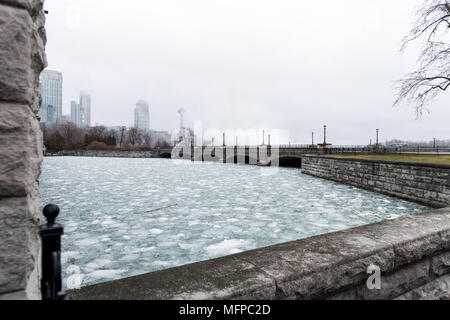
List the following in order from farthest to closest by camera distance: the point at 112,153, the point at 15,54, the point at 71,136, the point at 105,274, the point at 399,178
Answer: the point at 71,136
the point at 112,153
the point at 399,178
the point at 105,274
the point at 15,54

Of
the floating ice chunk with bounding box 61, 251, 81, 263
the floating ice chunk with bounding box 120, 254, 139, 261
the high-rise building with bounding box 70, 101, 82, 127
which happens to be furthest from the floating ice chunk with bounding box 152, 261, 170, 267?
the high-rise building with bounding box 70, 101, 82, 127

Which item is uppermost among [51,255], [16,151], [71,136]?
[71,136]

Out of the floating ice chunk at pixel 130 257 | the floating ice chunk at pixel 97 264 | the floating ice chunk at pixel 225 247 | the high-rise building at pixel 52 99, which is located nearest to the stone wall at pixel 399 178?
the floating ice chunk at pixel 225 247

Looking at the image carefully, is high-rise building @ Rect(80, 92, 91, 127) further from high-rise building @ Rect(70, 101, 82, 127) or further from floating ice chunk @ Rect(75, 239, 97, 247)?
floating ice chunk @ Rect(75, 239, 97, 247)

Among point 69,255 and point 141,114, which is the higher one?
point 141,114

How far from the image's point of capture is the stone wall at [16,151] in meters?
1.02

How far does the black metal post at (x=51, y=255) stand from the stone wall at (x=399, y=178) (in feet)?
38.4

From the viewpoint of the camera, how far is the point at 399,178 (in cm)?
1115

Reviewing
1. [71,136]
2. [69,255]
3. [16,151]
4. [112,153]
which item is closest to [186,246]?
[69,255]

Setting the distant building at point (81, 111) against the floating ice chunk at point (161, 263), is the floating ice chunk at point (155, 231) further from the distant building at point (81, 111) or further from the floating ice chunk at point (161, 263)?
the distant building at point (81, 111)

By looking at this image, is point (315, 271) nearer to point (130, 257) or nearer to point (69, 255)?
point (130, 257)

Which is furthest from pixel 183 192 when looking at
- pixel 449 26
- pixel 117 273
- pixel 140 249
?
pixel 449 26

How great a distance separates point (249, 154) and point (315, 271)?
33943mm
